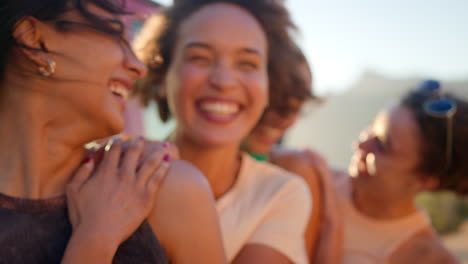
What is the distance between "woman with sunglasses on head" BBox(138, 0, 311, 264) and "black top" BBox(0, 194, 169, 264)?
0.69 metres

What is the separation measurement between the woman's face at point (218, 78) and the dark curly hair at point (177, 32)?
16cm

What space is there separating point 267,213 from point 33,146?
1.09 m

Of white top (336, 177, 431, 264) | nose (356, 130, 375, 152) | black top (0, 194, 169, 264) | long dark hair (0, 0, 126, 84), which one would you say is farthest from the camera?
nose (356, 130, 375, 152)

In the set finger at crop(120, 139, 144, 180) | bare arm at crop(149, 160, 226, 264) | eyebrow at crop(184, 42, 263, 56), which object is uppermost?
eyebrow at crop(184, 42, 263, 56)

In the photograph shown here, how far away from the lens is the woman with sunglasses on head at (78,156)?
131cm

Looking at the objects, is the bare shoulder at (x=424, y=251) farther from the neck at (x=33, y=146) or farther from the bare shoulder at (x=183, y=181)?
the neck at (x=33, y=146)

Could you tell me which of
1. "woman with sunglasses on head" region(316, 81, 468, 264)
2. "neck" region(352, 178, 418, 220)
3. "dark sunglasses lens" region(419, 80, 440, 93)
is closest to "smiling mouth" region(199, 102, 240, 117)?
"woman with sunglasses on head" region(316, 81, 468, 264)

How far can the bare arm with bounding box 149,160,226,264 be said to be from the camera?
1409 millimetres

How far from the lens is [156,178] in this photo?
55.7 inches

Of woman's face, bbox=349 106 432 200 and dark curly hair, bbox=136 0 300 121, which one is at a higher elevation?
dark curly hair, bbox=136 0 300 121

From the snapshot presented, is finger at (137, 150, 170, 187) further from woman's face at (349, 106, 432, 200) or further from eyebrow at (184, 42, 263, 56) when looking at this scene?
woman's face at (349, 106, 432, 200)

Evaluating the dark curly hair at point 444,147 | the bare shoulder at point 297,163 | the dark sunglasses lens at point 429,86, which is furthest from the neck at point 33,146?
the dark sunglasses lens at point 429,86

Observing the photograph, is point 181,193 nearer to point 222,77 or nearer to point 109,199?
point 109,199

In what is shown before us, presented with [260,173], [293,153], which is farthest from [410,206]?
[260,173]
